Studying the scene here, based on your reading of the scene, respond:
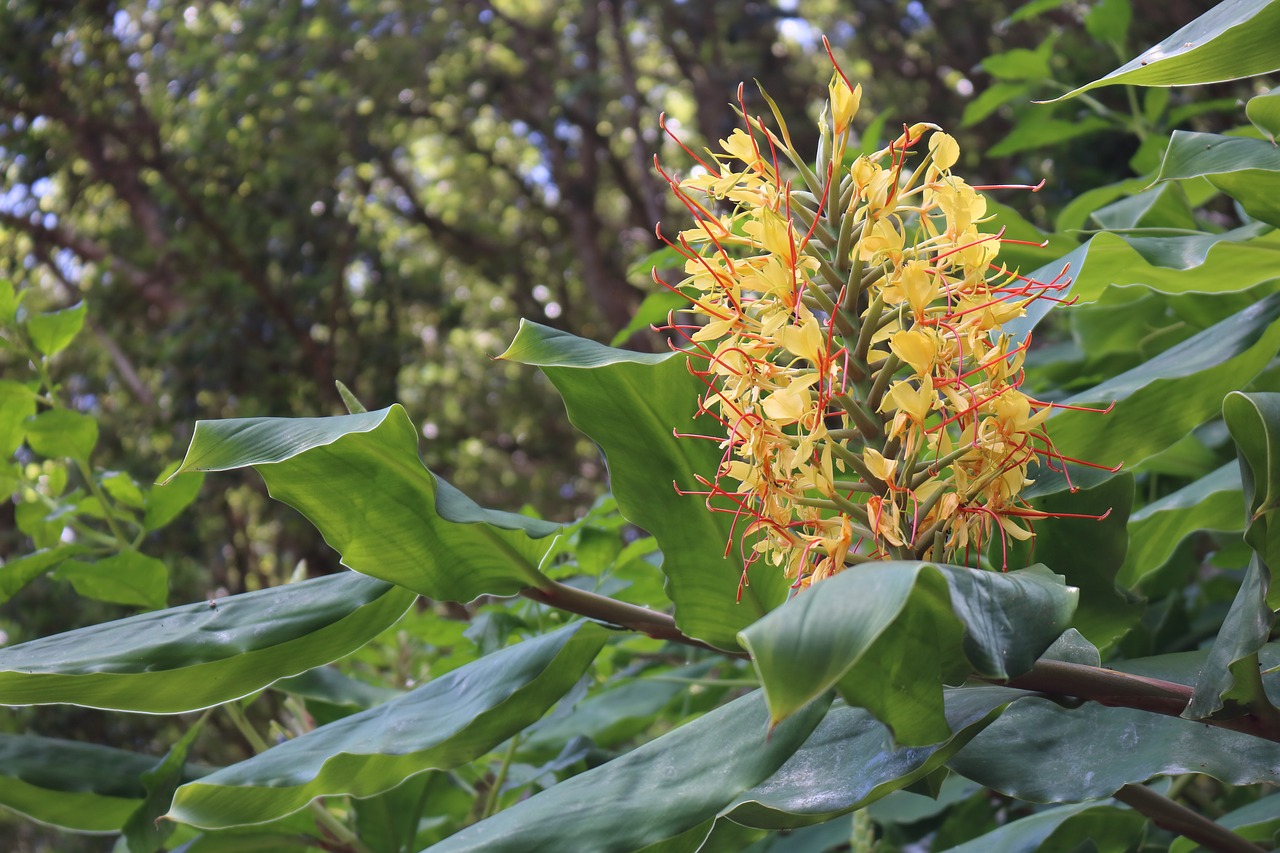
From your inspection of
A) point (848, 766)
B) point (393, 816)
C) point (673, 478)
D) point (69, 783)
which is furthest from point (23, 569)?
point (848, 766)

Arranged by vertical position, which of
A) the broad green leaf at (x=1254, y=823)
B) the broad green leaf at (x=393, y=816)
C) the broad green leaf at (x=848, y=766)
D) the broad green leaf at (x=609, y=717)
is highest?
the broad green leaf at (x=848, y=766)

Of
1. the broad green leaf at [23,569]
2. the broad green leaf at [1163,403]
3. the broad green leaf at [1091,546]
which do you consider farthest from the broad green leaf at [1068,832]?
the broad green leaf at [23,569]

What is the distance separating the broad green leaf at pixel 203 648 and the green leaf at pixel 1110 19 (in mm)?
1449

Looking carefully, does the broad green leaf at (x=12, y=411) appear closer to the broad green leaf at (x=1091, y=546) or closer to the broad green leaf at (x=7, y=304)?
the broad green leaf at (x=7, y=304)

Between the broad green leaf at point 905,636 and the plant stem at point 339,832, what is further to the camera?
the plant stem at point 339,832

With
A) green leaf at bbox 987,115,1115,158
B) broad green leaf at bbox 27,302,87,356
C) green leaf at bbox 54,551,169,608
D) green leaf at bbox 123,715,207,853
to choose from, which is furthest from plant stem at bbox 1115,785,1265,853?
green leaf at bbox 987,115,1115,158

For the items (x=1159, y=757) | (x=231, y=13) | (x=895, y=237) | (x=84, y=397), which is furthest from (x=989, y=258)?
(x=84, y=397)

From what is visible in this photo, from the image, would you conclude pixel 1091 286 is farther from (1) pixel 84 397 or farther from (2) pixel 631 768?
(1) pixel 84 397

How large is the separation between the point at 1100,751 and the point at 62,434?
1057mm

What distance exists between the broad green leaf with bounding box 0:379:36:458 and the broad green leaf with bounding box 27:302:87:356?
0.07 m

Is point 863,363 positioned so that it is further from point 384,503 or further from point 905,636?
point 384,503

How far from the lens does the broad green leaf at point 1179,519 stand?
914mm

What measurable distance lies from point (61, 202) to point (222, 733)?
2.78 metres

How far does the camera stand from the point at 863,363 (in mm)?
636
